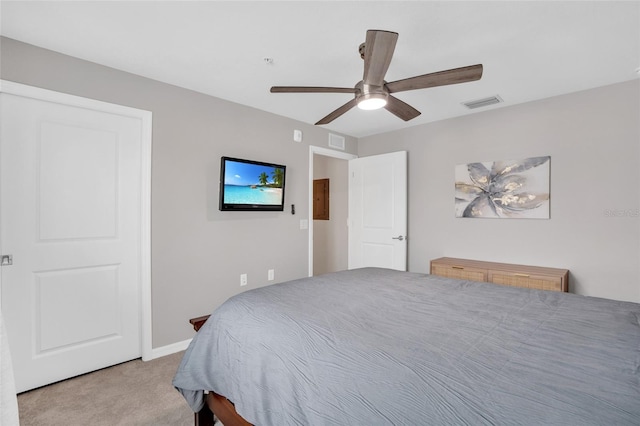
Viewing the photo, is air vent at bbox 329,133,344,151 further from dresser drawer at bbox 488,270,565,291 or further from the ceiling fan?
dresser drawer at bbox 488,270,565,291

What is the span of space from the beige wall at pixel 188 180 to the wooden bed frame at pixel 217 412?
1342mm

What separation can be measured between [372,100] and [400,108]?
39cm

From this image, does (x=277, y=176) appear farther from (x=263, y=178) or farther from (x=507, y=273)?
(x=507, y=273)

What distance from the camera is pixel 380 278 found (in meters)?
2.26

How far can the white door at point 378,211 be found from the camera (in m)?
4.12

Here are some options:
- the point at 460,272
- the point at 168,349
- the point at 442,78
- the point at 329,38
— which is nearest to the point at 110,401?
the point at 168,349

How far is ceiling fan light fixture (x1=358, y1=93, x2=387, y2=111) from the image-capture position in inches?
80.9

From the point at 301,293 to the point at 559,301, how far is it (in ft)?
4.66

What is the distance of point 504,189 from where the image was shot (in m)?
3.45

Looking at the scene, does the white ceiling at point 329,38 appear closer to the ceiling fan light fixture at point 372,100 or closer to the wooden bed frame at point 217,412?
the ceiling fan light fixture at point 372,100

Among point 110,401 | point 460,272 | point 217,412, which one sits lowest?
point 110,401

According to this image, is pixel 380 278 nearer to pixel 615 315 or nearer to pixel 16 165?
pixel 615 315

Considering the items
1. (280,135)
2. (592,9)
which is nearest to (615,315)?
(592,9)

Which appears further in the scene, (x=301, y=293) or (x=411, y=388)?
(x=301, y=293)
